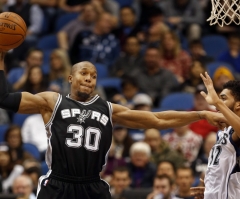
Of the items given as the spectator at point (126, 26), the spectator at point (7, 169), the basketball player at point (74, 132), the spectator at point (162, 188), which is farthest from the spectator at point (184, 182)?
the spectator at point (126, 26)

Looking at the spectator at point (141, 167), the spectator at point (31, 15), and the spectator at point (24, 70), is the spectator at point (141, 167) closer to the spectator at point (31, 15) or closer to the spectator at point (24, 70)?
the spectator at point (24, 70)

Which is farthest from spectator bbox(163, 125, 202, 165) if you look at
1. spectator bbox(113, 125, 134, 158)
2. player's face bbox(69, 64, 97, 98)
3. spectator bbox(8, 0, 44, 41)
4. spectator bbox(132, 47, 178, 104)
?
spectator bbox(8, 0, 44, 41)

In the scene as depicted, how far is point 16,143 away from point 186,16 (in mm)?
5102

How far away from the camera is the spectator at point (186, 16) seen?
50.0 ft

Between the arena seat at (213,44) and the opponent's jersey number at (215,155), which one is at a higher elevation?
the arena seat at (213,44)

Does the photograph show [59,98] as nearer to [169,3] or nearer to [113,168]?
[113,168]

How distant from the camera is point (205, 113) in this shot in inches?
318

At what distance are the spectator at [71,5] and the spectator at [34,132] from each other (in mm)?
3749

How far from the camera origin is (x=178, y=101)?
13.2m

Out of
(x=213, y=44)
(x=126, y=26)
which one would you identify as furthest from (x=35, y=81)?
(x=213, y=44)

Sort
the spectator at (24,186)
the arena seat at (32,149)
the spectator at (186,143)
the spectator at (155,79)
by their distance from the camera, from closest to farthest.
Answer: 1. the spectator at (24,186)
2. the spectator at (186,143)
3. the arena seat at (32,149)
4. the spectator at (155,79)

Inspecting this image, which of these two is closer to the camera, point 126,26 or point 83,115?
point 83,115

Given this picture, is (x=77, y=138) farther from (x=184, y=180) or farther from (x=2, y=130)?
(x=2, y=130)

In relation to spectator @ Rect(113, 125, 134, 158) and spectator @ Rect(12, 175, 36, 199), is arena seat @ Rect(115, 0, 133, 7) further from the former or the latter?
spectator @ Rect(12, 175, 36, 199)
